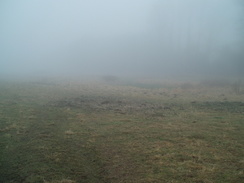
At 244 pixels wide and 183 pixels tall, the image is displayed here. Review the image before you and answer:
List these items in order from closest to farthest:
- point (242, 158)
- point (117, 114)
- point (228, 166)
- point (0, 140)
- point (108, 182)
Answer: point (108, 182) < point (228, 166) < point (242, 158) < point (0, 140) < point (117, 114)

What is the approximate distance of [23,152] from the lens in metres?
14.0

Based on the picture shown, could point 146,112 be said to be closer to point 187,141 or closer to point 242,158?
point 187,141

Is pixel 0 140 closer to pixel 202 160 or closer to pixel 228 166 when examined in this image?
pixel 202 160

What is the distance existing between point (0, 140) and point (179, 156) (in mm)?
13013

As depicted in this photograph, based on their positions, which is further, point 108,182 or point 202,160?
point 202,160

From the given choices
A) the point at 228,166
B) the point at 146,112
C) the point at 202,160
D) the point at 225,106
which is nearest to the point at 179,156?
the point at 202,160

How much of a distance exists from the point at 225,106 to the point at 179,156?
21.9 metres

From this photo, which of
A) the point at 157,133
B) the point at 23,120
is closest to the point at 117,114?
the point at 157,133

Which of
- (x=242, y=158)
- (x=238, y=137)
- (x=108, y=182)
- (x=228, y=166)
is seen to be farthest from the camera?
(x=238, y=137)

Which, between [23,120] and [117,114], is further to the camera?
[117,114]

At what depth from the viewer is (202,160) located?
13.0 m

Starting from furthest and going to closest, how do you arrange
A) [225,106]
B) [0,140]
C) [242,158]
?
[225,106] → [0,140] → [242,158]

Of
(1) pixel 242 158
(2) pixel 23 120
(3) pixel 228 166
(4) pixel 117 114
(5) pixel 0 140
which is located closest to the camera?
(3) pixel 228 166

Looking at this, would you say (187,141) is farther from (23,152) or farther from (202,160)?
(23,152)
